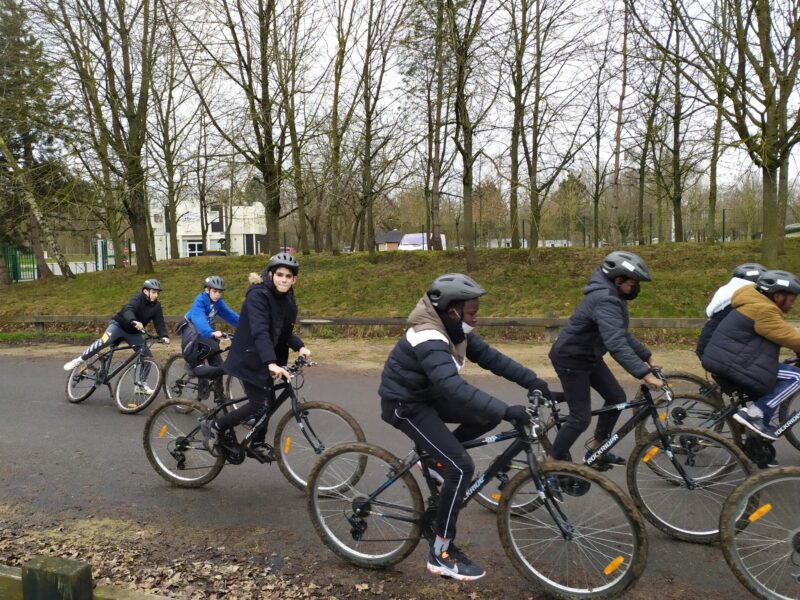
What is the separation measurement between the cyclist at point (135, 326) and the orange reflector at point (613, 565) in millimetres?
6619

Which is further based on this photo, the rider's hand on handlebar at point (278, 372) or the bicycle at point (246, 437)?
the bicycle at point (246, 437)

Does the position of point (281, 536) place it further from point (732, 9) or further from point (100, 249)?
point (100, 249)

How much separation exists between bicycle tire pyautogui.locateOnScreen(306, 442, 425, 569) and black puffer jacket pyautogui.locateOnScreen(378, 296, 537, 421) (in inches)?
18.3

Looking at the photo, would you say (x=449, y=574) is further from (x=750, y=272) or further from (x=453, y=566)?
(x=750, y=272)

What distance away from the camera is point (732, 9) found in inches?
522

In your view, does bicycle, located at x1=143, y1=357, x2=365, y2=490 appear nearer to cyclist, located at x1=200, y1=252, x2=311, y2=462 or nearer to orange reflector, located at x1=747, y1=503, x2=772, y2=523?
cyclist, located at x1=200, y1=252, x2=311, y2=462

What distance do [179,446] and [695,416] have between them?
14.7 feet

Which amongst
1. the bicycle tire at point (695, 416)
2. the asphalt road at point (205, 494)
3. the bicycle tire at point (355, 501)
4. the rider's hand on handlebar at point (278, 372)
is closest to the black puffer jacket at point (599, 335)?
the bicycle tire at point (695, 416)

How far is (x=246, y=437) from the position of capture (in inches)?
198

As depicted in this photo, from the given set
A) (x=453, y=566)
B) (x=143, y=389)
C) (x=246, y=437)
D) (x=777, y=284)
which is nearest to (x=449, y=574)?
(x=453, y=566)

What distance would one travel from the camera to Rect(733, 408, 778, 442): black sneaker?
15.2ft

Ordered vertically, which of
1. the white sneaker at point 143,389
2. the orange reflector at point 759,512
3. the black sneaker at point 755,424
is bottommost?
the white sneaker at point 143,389

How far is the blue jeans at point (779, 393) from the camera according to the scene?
15.4 ft

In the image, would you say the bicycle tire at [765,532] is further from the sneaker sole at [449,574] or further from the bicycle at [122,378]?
the bicycle at [122,378]
